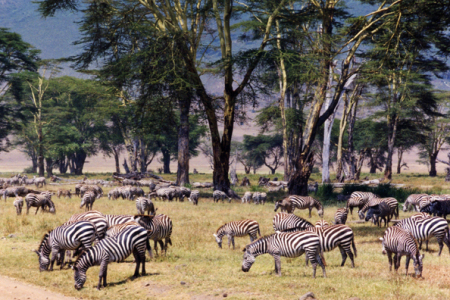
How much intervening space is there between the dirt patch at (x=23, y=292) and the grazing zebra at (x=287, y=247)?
4.05 metres

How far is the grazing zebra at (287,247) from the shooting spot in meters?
10.7

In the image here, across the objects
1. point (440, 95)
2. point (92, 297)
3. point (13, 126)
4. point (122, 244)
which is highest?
point (440, 95)

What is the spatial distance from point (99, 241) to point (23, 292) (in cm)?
181

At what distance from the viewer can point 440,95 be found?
72875mm

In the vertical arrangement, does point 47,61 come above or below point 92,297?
above

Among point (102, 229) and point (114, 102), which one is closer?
point (102, 229)

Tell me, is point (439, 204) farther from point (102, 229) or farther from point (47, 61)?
point (47, 61)

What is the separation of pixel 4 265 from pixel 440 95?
7175 centimetres

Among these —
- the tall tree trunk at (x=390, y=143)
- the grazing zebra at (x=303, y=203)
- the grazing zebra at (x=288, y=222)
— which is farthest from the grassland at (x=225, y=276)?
the tall tree trunk at (x=390, y=143)

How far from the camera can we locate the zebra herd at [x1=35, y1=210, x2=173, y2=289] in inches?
419

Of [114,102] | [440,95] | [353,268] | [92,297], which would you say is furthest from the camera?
[440,95]

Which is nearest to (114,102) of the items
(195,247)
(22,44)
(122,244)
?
(22,44)

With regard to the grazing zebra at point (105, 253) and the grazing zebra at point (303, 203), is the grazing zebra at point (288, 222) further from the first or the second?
the grazing zebra at point (303, 203)

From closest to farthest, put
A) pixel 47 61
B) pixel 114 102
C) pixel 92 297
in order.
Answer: pixel 92 297 < pixel 114 102 < pixel 47 61
